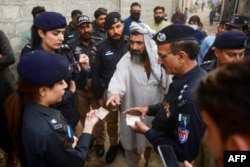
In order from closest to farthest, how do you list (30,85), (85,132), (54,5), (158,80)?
(30,85) < (85,132) < (158,80) < (54,5)

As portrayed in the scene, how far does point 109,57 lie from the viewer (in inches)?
139

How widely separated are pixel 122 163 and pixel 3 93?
1.99 metres

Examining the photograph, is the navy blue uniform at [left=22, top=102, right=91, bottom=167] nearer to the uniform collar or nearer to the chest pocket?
the chest pocket

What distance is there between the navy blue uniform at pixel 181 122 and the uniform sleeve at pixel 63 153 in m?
0.59

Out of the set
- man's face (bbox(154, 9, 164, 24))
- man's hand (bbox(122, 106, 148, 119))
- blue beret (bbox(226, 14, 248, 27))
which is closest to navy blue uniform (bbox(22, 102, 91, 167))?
man's hand (bbox(122, 106, 148, 119))

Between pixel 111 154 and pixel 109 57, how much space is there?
1508 mm

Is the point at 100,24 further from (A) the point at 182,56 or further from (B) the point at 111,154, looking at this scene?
(A) the point at 182,56

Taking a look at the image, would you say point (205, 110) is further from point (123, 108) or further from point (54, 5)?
point (54, 5)

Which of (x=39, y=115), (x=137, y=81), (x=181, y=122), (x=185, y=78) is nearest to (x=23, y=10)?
(x=137, y=81)

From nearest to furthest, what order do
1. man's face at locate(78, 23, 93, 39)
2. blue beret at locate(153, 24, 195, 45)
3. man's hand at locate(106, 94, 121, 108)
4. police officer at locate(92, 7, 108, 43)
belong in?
1. blue beret at locate(153, 24, 195, 45)
2. man's hand at locate(106, 94, 121, 108)
3. man's face at locate(78, 23, 93, 39)
4. police officer at locate(92, 7, 108, 43)

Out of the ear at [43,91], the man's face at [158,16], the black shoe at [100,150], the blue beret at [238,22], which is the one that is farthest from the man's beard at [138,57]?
the man's face at [158,16]

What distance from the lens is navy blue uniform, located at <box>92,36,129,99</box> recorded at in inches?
140

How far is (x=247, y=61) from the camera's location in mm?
816

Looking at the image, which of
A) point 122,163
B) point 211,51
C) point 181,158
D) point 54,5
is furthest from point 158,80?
point 54,5
